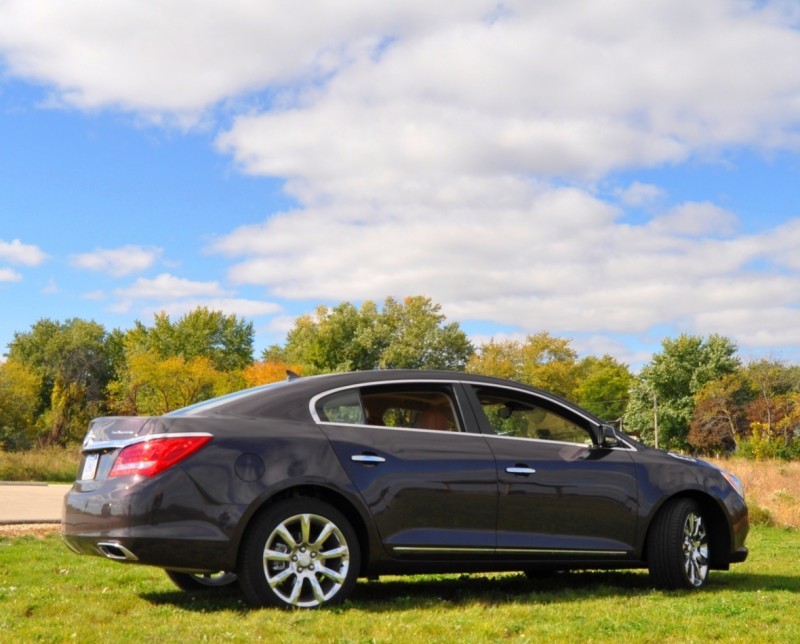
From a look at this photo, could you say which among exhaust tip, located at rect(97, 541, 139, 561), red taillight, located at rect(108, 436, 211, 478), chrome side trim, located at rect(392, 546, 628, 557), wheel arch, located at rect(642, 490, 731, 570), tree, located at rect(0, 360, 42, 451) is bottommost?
exhaust tip, located at rect(97, 541, 139, 561)

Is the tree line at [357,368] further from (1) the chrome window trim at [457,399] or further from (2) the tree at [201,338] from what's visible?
(1) the chrome window trim at [457,399]

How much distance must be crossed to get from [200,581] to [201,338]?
91245 mm

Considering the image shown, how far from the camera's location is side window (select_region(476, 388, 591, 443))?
26.2 ft

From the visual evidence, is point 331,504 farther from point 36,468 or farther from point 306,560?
point 36,468

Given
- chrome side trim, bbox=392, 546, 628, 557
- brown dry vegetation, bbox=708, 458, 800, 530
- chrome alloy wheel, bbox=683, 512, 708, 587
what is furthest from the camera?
brown dry vegetation, bbox=708, 458, 800, 530

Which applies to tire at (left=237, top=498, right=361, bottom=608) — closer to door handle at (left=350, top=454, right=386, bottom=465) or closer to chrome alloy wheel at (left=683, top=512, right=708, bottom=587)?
door handle at (left=350, top=454, right=386, bottom=465)

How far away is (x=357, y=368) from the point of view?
282 feet

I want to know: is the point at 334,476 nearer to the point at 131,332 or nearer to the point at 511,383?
the point at 511,383

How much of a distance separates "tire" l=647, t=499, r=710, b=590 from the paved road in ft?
35.3

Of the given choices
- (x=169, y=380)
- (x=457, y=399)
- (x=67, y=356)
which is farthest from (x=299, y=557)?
(x=67, y=356)

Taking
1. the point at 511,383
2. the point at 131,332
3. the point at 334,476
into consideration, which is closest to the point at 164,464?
the point at 334,476

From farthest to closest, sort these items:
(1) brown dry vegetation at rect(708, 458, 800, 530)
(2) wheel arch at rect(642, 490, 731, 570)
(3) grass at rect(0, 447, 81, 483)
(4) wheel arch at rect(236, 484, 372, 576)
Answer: (3) grass at rect(0, 447, 81, 483)
(1) brown dry vegetation at rect(708, 458, 800, 530)
(2) wheel arch at rect(642, 490, 731, 570)
(4) wheel arch at rect(236, 484, 372, 576)

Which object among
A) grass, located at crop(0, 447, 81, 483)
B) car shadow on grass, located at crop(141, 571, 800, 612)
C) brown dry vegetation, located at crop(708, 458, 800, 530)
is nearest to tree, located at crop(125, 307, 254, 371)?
grass, located at crop(0, 447, 81, 483)

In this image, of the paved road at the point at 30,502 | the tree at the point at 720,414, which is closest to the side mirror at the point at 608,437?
the paved road at the point at 30,502
